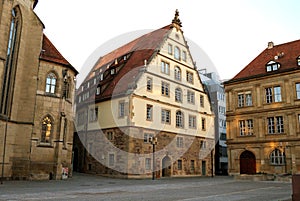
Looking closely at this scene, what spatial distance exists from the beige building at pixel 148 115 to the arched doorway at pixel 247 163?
16.7 feet

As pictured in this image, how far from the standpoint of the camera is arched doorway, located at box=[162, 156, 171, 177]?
33875 mm

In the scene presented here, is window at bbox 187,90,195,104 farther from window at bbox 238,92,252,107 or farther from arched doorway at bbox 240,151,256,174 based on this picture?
arched doorway at bbox 240,151,256,174

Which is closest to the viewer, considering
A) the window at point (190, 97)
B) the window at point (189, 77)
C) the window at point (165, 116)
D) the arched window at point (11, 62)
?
the arched window at point (11, 62)

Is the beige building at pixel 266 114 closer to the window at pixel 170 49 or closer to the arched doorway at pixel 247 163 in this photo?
the arched doorway at pixel 247 163

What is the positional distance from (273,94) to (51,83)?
2361cm

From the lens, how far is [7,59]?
23.4 m

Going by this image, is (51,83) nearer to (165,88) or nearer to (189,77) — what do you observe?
(165,88)

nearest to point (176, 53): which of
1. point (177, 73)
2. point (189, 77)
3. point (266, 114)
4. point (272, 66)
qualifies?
point (177, 73)

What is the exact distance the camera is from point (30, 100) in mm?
24922

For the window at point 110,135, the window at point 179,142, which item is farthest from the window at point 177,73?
the window at point 110,135

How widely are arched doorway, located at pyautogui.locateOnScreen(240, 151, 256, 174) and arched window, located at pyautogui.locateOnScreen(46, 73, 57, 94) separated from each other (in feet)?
73.7

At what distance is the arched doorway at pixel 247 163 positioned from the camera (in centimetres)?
3503

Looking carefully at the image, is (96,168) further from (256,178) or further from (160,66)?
(256,178)

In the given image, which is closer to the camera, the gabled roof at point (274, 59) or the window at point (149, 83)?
the window at point (149, 83)
